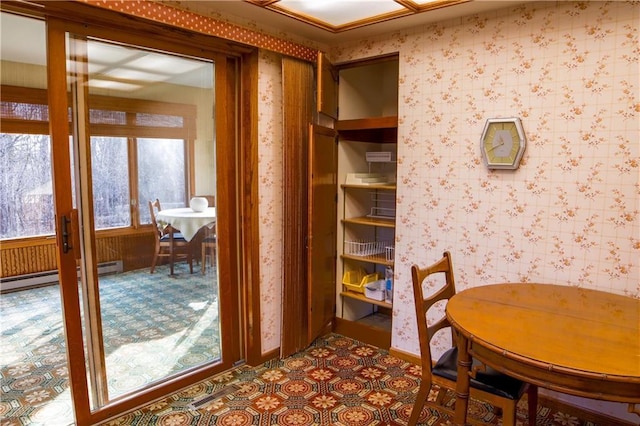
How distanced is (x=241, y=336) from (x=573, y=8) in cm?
288

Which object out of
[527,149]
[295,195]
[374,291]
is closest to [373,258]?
[374,291]

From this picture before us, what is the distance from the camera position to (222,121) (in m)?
2.69

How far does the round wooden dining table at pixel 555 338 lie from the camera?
1388 millimetres

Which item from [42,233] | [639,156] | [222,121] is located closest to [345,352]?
[222,121]

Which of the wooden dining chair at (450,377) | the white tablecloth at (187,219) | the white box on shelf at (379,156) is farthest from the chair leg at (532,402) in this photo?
the white tablecloth at (187,219)

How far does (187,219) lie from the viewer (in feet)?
8.74

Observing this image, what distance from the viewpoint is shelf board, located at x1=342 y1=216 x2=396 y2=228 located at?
3158 mm

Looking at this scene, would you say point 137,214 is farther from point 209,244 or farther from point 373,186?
point 373,186

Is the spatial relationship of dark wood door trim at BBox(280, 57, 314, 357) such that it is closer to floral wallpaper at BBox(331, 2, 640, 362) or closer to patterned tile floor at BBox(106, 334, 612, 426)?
patterned tile floor at BBox(106, 334, 612, 426)

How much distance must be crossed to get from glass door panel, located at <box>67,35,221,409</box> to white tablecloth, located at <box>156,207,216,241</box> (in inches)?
0.6

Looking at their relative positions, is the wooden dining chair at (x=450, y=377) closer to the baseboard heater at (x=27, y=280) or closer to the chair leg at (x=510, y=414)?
the chair leg at (x=510, y=414)

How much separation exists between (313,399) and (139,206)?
1.56m

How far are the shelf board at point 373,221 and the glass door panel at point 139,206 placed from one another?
1.19 metres

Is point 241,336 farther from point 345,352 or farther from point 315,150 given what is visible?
point 315,150
